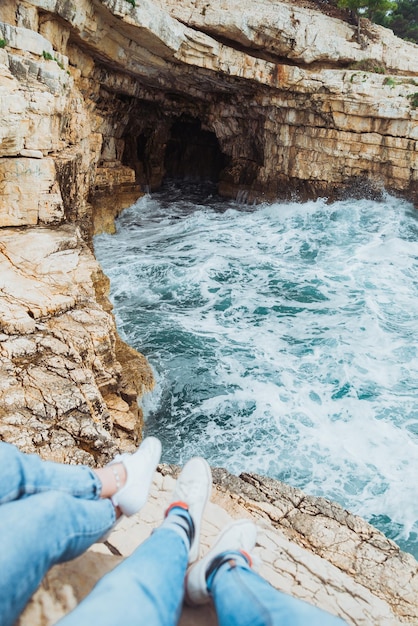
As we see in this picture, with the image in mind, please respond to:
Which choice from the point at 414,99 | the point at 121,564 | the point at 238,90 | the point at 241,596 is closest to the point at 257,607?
the point at 241,596

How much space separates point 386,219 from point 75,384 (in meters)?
14.2

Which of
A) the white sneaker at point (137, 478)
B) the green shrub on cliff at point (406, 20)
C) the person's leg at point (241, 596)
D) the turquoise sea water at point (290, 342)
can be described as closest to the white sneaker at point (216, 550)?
the person's leg at point (241, 596)

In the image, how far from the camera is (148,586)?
173cm

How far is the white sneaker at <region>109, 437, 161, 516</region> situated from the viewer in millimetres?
2301

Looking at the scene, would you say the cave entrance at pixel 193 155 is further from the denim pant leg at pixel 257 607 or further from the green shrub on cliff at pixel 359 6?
the denim pant leg at pixel 257 607

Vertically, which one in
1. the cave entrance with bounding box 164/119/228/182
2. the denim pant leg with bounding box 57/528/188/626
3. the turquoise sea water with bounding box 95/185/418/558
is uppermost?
the cave entrance with bounding box 164/119/228/182

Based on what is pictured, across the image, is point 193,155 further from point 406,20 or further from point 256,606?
point 256,606

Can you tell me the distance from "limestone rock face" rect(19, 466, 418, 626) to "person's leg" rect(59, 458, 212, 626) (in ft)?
1.10

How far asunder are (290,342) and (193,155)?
1830 centimetres

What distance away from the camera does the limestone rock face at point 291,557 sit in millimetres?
2119

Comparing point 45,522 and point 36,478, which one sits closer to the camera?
point 45,522

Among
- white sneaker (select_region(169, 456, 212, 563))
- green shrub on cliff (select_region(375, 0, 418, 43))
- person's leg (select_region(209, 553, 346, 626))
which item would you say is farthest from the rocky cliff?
green shrub on cliff (select_region(375, 0, 418, 43))

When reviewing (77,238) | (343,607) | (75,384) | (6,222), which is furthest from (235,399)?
(6,222)

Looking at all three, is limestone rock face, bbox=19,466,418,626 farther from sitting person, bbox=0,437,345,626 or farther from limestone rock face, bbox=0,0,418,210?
limestone rock face, bbox=0,0,418,210
